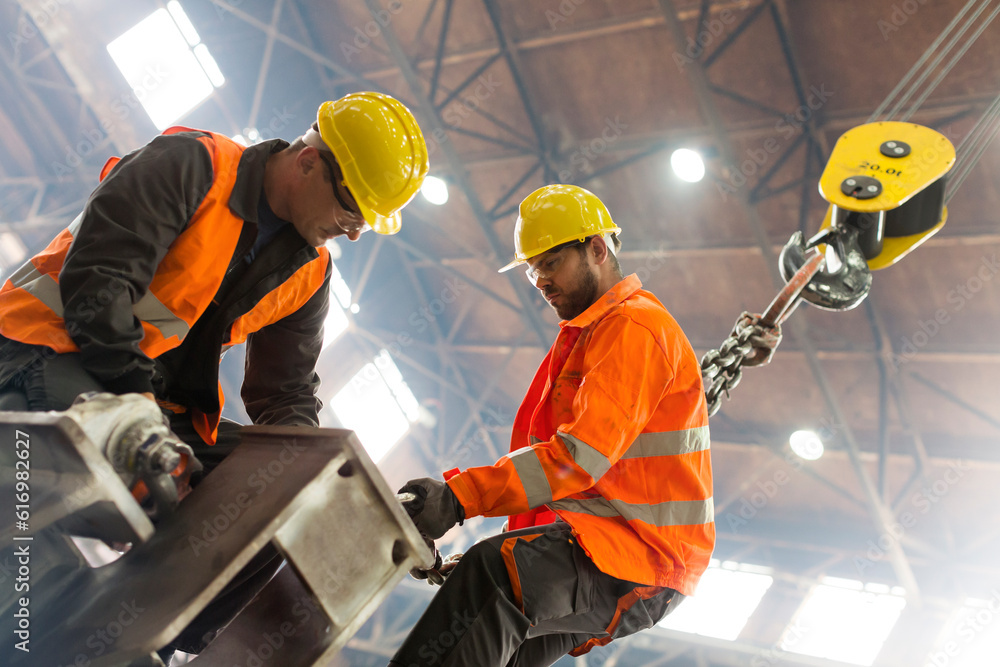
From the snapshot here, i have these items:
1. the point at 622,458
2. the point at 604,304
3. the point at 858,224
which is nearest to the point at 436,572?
the point at 622,458

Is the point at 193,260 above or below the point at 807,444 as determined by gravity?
below

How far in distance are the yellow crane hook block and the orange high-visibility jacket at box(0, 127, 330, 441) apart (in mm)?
3156

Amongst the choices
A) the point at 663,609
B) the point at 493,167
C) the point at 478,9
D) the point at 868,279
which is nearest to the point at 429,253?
the point at 493,167

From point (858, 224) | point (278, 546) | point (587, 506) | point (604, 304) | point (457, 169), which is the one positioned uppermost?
point (457, 169)

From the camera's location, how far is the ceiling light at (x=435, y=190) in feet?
33.1

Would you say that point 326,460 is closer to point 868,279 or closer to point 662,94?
point 868,279

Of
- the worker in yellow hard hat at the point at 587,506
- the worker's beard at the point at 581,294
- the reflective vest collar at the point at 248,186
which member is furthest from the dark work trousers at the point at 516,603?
the reflective vest collar at the point at 248,186

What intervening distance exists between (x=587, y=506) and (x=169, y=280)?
1.72 metres

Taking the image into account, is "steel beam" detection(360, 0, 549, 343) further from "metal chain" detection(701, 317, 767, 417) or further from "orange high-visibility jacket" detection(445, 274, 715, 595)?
"orange high-visibility jacket" detection(445, 274, 715, 595)

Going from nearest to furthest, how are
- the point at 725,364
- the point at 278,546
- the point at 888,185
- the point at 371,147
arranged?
the point at 278,546, the point at 371,147, the point at 725,364, the point at 888,185

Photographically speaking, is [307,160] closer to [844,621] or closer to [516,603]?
[516,603]

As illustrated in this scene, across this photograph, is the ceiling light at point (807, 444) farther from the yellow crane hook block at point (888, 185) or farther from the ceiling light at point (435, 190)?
the yellow crane hook block at point (888, 185)

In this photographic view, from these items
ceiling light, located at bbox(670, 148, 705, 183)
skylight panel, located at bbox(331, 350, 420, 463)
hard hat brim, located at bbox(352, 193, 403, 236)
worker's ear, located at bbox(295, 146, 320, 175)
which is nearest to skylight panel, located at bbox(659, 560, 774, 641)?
skylight panel, located at bbox(331, 350, 420, 463)

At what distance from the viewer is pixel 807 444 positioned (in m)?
→ 9.85
